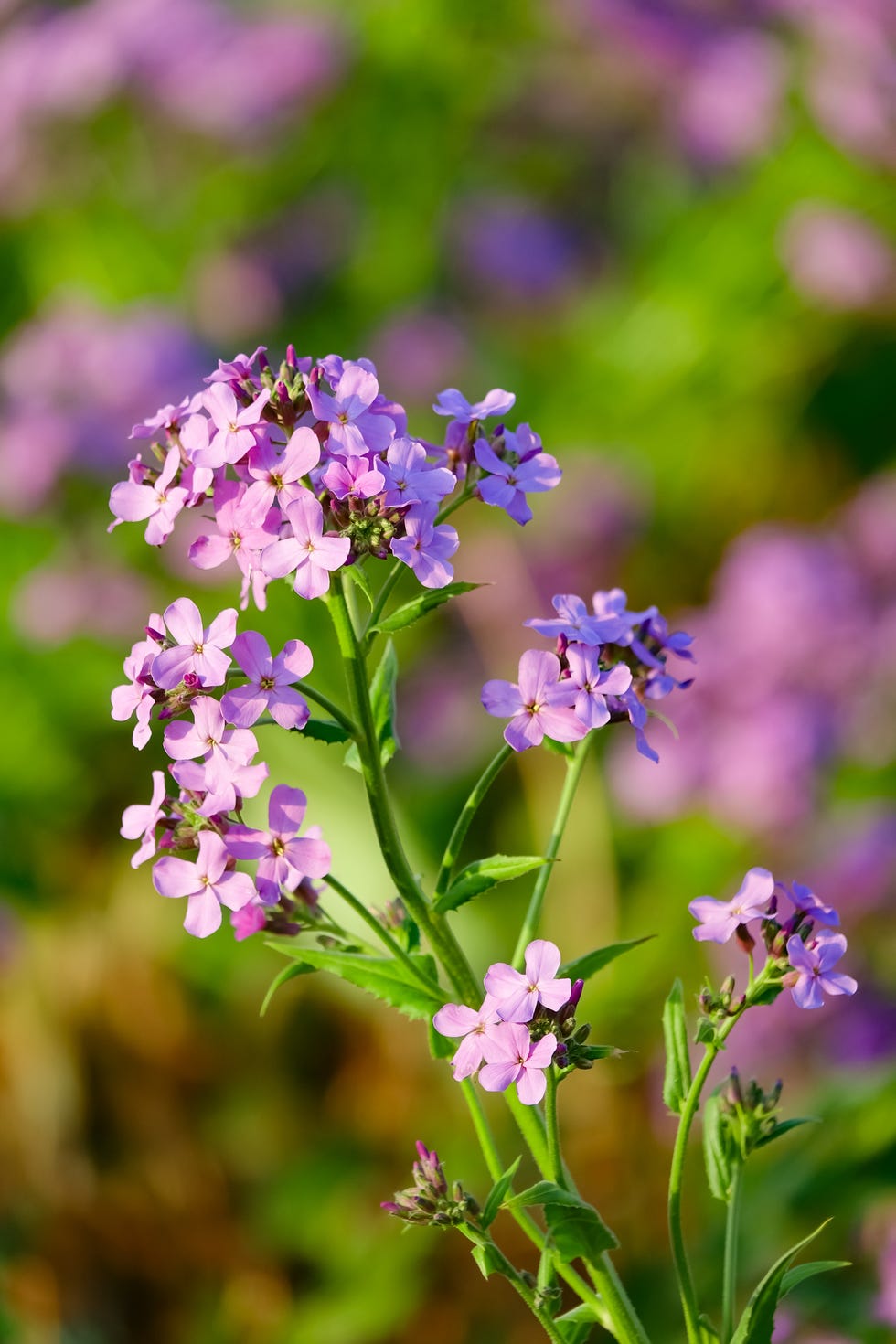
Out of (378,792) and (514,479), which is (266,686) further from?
(514,479)

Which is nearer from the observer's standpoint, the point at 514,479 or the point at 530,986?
the point at 530,986

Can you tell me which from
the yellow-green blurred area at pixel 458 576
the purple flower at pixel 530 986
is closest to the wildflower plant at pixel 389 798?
the purple flower at pixel 530 986

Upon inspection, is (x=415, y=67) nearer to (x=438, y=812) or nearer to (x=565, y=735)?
(x=438, y=812)

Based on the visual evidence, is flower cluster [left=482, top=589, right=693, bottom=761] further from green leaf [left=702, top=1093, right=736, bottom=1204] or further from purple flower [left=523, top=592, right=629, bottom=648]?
green leaf [left=702, top=1093, right=736, bottom=1204]

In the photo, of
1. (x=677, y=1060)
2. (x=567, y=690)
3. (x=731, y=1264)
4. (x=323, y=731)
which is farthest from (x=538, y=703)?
(x=731, y=1264)

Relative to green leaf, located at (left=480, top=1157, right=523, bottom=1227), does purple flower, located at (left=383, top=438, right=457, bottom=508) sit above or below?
above

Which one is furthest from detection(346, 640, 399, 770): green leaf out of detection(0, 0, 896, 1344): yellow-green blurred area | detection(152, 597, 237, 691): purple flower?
detection(0, 0, 896, 1344): yellow-green blurred area
